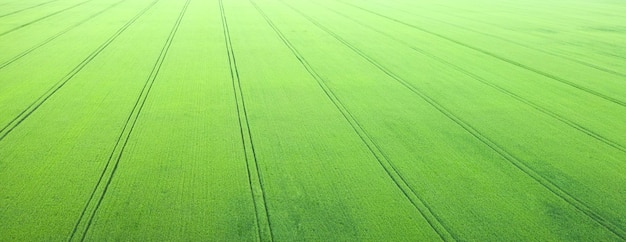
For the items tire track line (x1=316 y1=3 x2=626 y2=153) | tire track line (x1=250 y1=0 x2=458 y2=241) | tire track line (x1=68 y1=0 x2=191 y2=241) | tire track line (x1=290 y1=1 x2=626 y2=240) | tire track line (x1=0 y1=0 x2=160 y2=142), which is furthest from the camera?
tire track line (x1=316 y1=3 x2=626 y2=153)

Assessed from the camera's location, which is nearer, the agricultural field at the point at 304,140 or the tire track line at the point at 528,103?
the agricultural field at the point at 304,140

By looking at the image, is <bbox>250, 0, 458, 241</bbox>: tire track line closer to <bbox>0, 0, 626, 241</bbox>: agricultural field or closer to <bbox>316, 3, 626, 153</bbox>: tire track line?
<bbox>0, 0, 626, 241</bbox>: agricultural field

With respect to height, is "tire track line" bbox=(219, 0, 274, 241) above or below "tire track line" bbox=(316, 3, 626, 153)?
above

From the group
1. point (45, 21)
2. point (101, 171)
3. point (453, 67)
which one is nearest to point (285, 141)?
point (101, 171)

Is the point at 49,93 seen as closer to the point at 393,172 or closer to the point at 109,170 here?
the point at 109,170

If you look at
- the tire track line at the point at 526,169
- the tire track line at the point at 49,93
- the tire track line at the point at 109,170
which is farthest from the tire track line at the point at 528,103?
the tire track line at the point at 49,93

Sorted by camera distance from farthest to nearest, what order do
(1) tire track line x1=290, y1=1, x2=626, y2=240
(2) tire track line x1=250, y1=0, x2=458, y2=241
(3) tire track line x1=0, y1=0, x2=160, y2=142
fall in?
1. (3) tire track line x1=0, y1=0, x2=160, y2=142
2. (1) tire track line x1=290, y1=1, x2=626, y2=240
3. (2) tire track line x1=250, y1=0, x2=458, y2=241

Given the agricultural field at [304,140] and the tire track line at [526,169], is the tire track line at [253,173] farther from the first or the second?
the tire track line at [526,169]

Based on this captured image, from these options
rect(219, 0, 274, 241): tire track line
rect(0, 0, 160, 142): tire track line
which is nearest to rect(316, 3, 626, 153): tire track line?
rect(219, 0, 274, 241): tire track line
